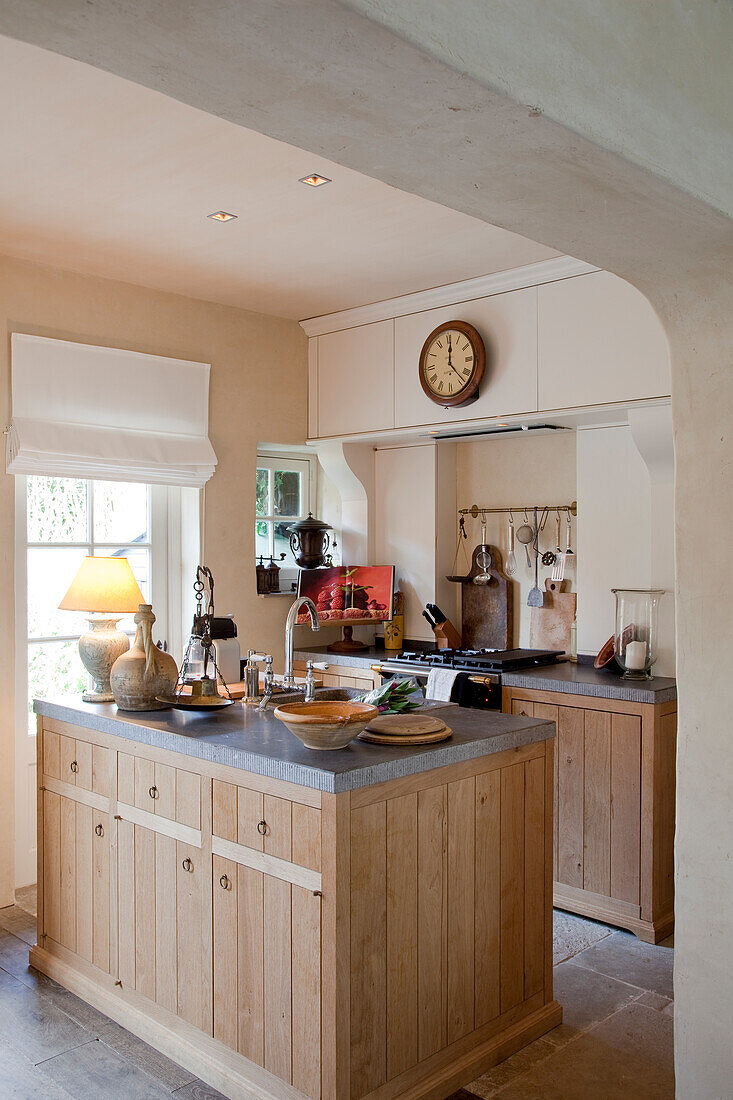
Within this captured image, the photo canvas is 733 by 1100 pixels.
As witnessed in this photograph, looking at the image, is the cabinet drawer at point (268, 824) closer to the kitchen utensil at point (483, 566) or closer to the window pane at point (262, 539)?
the kitchen utensil at point (483, 566)

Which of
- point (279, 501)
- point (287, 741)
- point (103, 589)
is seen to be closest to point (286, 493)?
point (279, 501)

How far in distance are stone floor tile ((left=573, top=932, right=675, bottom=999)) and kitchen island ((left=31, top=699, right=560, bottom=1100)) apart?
475 mm

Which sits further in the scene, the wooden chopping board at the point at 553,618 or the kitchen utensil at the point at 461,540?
the kitchen utensil at the point at 461,540

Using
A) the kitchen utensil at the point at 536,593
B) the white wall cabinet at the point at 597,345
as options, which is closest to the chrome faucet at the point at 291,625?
the white wall cabinet at the point at 597,345

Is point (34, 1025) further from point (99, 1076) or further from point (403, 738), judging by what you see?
point (403, 738)

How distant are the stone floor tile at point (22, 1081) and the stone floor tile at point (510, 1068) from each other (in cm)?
115

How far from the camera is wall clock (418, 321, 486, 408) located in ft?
13.6

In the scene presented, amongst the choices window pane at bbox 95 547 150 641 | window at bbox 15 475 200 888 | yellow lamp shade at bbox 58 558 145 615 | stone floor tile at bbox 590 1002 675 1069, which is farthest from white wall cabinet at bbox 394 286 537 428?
stone floor tile at bbox 590 1002 675 1069

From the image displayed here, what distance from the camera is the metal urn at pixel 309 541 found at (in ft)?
16.5

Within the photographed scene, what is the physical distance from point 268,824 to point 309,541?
8.97 ft

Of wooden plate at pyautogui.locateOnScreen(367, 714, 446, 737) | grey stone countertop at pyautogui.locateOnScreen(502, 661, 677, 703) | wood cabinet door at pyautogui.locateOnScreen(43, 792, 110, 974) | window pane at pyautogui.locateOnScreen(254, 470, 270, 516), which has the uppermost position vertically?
window pane at pyautogui.locateOnScreen(254, 470, 270, 516)

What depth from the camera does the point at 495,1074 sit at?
8.63ft

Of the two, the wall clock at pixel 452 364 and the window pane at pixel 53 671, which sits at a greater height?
the wall clock at pixel 452 364

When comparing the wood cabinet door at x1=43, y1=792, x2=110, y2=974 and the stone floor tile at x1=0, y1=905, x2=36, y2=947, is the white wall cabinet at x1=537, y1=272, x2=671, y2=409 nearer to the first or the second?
the wood cabinet door at x1=43, y1=792, x2=110, y2=974
